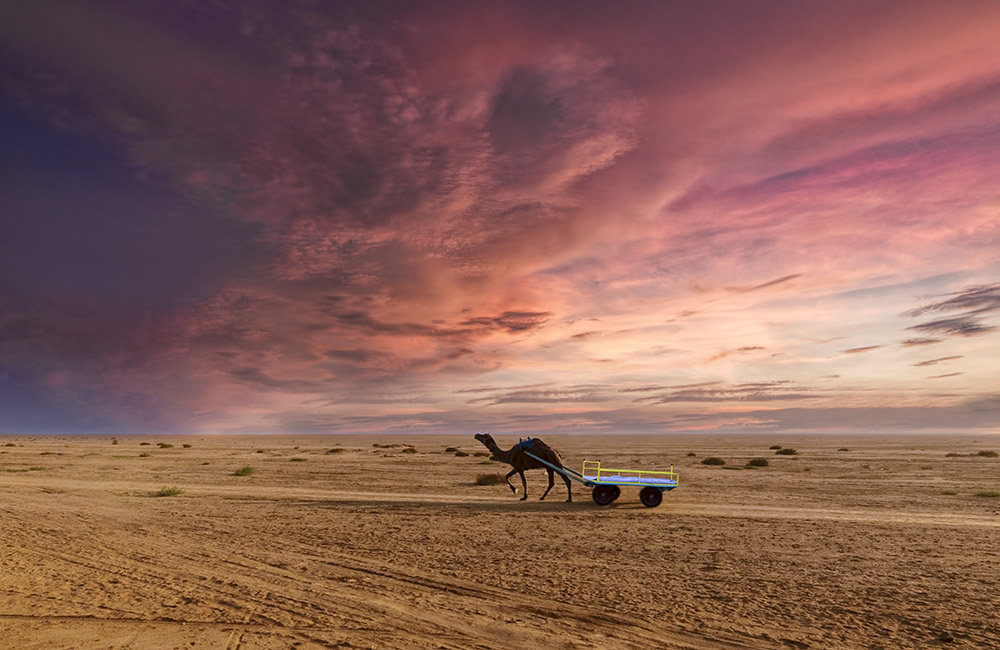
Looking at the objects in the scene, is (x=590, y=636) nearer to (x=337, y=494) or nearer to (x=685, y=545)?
(x=685, y=545)

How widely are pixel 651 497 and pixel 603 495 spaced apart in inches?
73.8

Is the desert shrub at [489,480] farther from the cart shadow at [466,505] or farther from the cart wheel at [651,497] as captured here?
the cart wheel at [651,497]

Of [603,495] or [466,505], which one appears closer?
[603,495]

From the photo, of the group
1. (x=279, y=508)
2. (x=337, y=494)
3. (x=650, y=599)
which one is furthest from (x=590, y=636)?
(x=337, y=494)

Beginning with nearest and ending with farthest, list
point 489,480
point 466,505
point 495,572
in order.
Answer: point 495,572 → point 466,505 → point 489,480

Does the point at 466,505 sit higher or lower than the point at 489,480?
lower

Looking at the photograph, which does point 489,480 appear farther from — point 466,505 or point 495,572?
point 495,572

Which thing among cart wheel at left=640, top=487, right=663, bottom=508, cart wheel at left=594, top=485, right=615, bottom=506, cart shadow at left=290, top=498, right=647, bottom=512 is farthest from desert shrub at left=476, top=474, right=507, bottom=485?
cart wheel at left=640, top=487, right=663, bottom=508

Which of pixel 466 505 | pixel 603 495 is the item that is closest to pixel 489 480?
pixel 466 505

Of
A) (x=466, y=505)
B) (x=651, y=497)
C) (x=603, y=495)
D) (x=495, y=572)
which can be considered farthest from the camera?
(x=466, y=505)

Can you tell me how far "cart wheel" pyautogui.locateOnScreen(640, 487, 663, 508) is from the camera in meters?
23.1

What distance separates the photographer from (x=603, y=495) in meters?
23.6

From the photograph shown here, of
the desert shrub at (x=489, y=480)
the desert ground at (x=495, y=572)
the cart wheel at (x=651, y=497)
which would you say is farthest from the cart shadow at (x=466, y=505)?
the desert shrub at (x=489, y=480)

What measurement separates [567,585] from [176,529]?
13238mm
